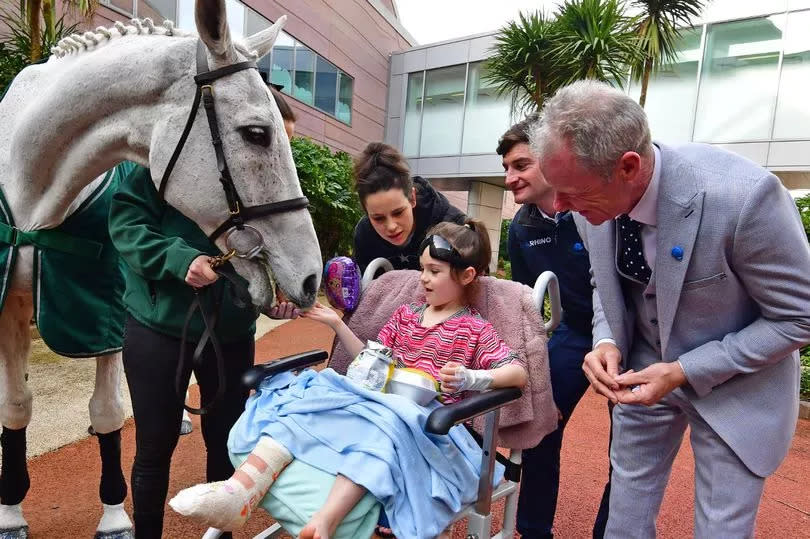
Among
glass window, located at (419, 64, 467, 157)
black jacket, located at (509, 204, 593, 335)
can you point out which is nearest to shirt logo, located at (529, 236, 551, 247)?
black jacket, located at (509, 204, 593, 335)

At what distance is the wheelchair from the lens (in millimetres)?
1521

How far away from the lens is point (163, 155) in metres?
1.56

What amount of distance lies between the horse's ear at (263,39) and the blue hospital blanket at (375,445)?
117cm

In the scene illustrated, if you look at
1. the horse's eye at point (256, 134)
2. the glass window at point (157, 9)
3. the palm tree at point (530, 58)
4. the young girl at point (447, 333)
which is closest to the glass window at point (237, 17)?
the glass window at point (157, 9)

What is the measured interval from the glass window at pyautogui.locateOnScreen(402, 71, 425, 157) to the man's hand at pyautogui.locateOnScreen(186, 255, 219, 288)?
15110 mm

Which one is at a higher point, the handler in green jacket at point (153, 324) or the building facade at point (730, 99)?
the building facade at point (730, 99)

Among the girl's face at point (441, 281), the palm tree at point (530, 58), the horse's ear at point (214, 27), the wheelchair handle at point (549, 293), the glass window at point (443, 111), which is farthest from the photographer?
the glass window at point (443, 111)

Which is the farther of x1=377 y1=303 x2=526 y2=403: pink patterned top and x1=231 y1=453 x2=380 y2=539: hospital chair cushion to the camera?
x1=377 y1=303 x2=526 y2=403: pink patterned top

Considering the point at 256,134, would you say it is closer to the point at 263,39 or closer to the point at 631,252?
the point at 263,39

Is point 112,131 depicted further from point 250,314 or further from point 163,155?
point 250,314

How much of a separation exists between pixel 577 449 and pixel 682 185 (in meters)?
3.05

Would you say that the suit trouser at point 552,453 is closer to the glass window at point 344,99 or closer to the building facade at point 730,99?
the building facade at point 730,99

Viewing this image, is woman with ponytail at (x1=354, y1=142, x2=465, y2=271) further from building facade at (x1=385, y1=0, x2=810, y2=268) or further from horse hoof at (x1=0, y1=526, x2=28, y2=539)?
building facade at (x1=385, y1=0, x2=810, y2=268)

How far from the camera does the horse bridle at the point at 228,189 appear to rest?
152 cm
